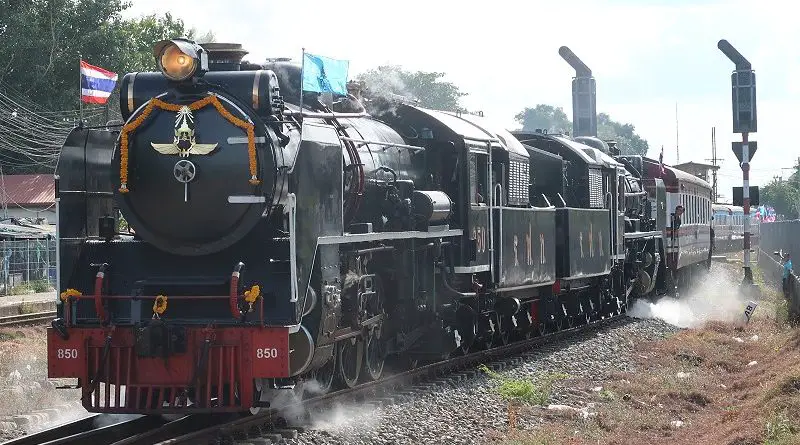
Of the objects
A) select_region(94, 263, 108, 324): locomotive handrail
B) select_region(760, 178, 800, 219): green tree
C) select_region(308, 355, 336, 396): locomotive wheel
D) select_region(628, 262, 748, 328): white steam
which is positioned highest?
select_region(760, 178, 800, 219): green tree

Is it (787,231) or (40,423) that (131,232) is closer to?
(40,423)

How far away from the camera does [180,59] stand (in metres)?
9.84

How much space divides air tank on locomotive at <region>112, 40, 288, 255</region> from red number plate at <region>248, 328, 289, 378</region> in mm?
912

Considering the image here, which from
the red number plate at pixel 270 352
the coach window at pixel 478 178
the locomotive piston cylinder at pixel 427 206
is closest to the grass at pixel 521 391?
the locomotive piston cylinder at pixel 427 206

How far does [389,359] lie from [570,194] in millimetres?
6469

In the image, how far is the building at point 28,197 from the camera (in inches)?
1710

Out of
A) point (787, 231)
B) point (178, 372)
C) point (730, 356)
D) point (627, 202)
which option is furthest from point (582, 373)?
point (787, 231)

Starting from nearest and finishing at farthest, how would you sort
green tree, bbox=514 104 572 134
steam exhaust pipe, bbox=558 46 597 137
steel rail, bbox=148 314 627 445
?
1. steel rail, bbox=148 314 627 445
2. steam exhaust pipe, bbox=558 46 597 137
3. green tree, bbox=514 104 572 134

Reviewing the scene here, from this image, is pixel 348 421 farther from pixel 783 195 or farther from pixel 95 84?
pixel 783 195

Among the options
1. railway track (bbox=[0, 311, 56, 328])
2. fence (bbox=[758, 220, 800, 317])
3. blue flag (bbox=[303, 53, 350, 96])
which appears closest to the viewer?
blue flag (bbox=[303, 53, 350, 96])

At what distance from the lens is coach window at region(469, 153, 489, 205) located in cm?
1411

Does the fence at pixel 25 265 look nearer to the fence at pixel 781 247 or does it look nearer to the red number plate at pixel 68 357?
the fence at pixel 781 247

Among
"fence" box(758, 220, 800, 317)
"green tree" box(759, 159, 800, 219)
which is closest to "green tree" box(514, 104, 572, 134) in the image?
"green tree" box(759, 159, 800, 219)

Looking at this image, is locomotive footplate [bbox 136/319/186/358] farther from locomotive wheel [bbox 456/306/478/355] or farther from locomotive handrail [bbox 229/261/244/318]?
locomotive wheel [bbox 456/306/478/355]
